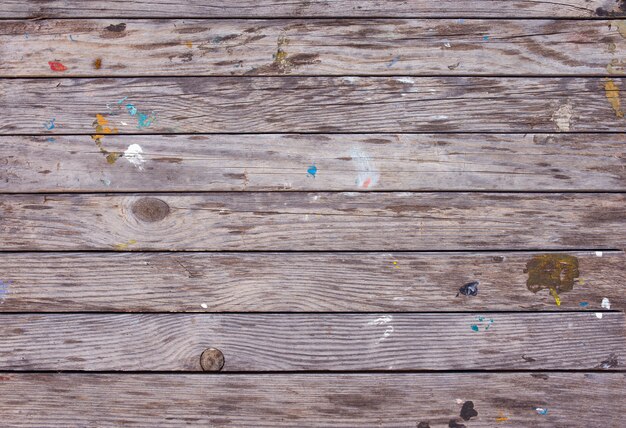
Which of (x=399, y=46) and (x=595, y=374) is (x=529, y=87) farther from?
(x=595, y=374)

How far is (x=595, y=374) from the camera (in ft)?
5.50

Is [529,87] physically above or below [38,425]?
above

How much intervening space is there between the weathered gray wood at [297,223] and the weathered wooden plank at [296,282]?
0.15ft

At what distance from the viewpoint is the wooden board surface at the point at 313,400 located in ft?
5.43

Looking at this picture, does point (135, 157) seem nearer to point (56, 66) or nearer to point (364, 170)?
point (56, 66)

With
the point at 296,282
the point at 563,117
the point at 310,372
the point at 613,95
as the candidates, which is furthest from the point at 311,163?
the point at 613,95

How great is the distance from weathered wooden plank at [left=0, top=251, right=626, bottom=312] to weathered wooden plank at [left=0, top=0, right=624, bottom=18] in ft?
2.99

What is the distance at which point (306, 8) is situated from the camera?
180 centimetres

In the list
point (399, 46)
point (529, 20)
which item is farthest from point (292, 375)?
point (529, 20)

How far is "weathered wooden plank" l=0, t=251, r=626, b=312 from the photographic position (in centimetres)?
169

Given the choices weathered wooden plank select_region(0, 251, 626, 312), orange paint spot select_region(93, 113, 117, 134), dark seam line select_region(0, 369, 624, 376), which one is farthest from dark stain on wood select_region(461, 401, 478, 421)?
orange paint spot select_region(93, 113, 117, 134)

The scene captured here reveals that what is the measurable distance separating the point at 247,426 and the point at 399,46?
1487mm

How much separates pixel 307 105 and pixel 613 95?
45.1 inches

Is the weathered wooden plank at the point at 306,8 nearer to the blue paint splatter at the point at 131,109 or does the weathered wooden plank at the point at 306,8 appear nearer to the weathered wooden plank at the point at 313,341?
the blue paint splatter at the point at 131,109
